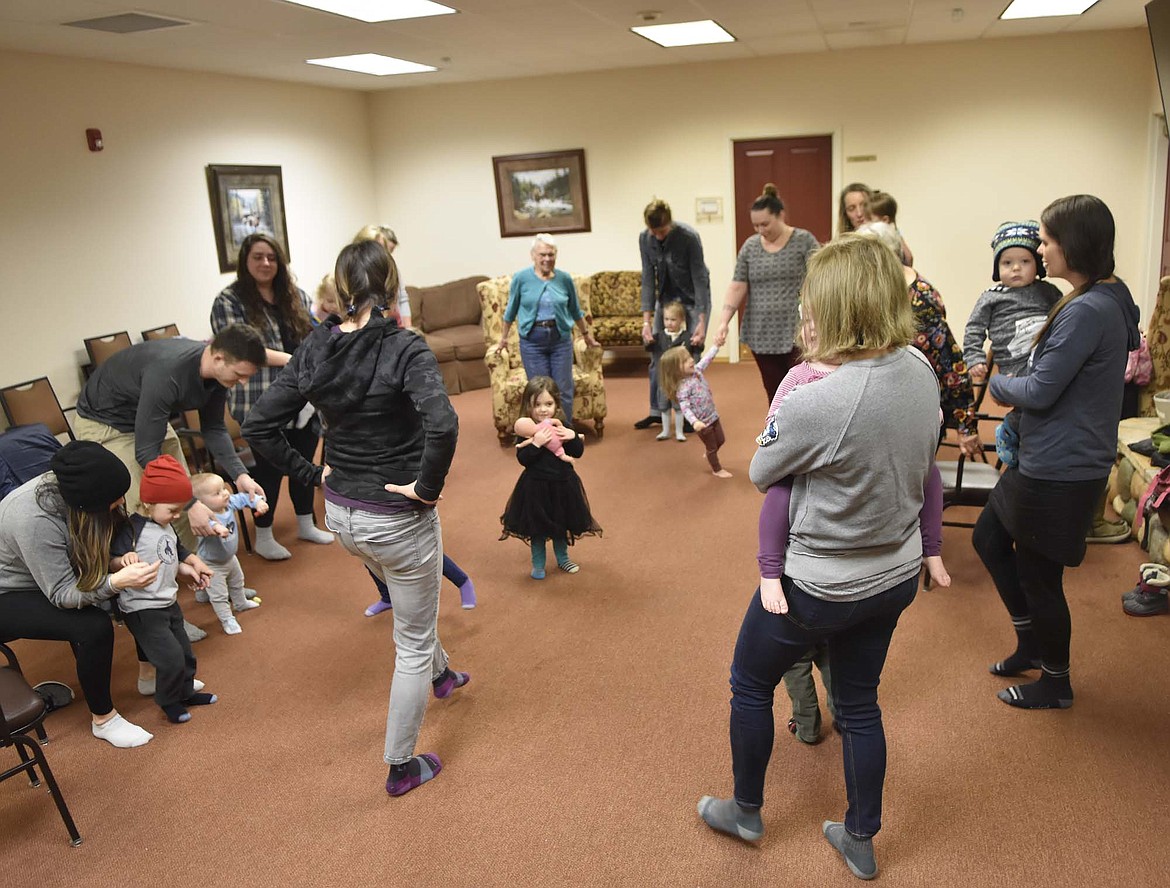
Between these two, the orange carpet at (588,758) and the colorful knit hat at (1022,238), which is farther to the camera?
the colorful knit hat at (1022,238)

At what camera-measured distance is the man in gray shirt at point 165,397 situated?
3733 millimetres

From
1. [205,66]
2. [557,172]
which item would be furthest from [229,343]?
[557,172]

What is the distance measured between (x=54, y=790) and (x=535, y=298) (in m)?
3.97

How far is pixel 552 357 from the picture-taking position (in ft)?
20.0

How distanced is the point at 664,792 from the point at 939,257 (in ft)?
25.0

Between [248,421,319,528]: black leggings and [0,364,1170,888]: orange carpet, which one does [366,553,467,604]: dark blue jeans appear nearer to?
[0,364,1170,888]: orange carpet

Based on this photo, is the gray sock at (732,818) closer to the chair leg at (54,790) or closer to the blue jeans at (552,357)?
the chair leg at (54,790)

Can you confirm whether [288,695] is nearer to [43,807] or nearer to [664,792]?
[43,807]

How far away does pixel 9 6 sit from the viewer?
4688mm

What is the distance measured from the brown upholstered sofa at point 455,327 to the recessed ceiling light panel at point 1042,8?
5.23 metres

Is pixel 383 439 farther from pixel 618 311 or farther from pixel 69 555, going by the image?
pixel 618 311

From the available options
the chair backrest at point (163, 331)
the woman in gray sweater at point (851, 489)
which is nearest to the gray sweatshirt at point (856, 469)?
the woman in gray sweater at point (851, 489)

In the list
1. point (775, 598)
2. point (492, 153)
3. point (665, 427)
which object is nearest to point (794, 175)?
point (492, 153)

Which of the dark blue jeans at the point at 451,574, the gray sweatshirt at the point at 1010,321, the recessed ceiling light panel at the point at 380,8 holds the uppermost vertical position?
the recessed ceiling light panel at the point at 380,8
